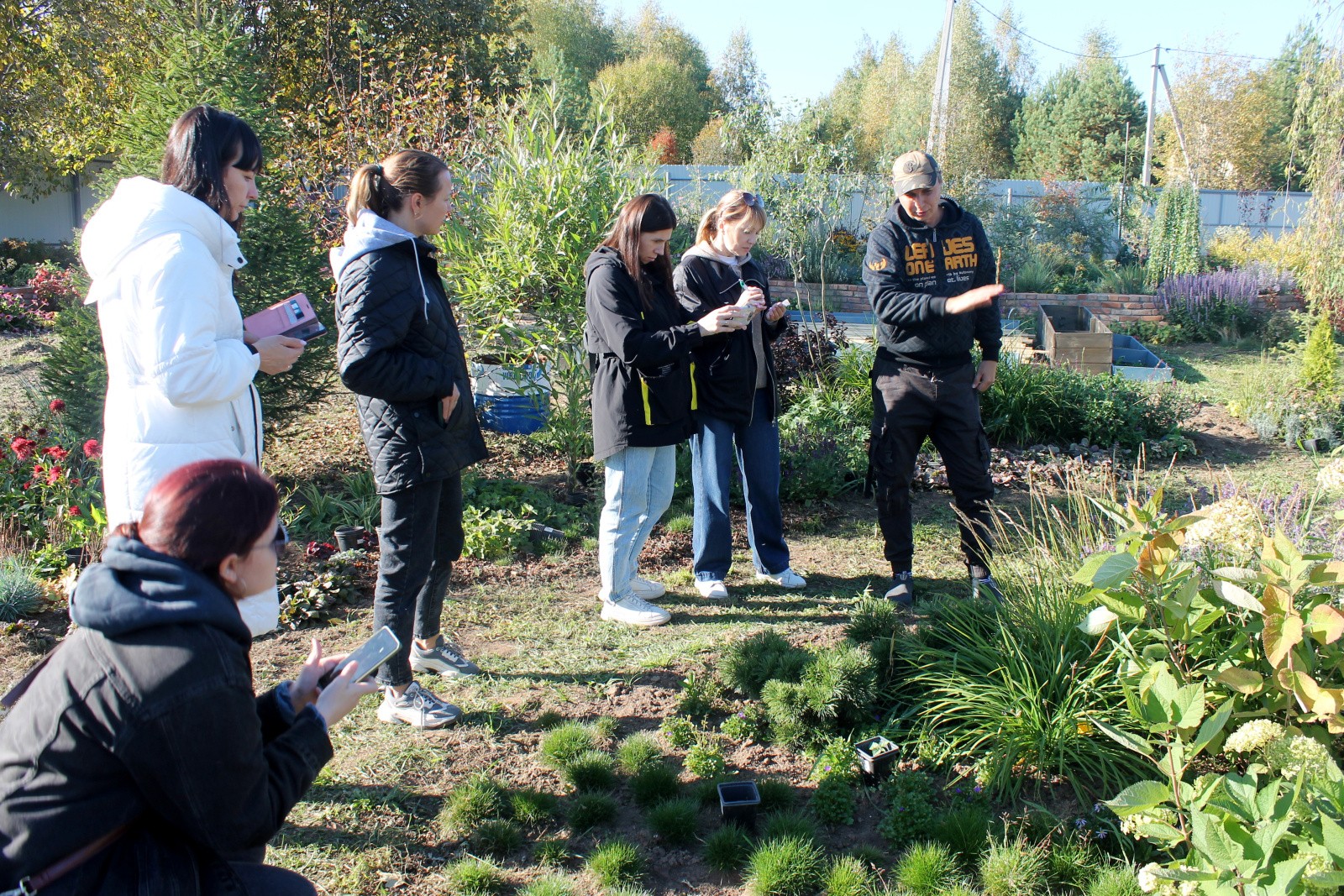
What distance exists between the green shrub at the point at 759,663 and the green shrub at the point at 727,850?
0.74 meters

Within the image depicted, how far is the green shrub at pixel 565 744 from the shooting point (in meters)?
3.26

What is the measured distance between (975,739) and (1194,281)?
12.4m

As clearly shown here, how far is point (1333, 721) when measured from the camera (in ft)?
8.94

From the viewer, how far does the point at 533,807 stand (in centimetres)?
300

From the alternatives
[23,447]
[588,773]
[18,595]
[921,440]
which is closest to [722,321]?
[921,440]

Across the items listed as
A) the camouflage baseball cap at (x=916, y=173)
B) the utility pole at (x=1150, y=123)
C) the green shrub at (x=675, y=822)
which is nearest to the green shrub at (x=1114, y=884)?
the green shrub at (x=675, y=822)

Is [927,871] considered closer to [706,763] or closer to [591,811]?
[706,763]

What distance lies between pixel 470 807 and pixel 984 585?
7.20 ft

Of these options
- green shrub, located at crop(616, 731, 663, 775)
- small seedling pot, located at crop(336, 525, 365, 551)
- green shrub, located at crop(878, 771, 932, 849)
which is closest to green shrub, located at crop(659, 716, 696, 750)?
green shrub, located at crop(616, 731, 663, 775)

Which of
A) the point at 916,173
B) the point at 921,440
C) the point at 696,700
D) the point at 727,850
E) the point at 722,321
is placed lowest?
the point at 727,850

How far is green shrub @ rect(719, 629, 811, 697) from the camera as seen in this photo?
357 cm

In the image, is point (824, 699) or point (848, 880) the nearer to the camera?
point (848, 880)

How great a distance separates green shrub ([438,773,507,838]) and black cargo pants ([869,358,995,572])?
2393mm

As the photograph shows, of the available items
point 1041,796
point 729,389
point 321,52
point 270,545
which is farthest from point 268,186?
point 321,52
